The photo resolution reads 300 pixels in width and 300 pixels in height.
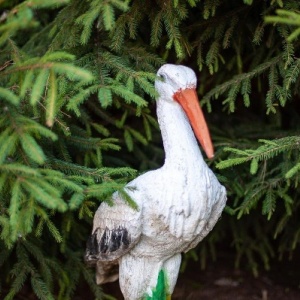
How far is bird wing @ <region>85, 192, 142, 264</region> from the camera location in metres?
1.94

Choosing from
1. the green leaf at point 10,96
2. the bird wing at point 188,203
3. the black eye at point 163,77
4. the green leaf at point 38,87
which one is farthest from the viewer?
the black eye at point 163,77

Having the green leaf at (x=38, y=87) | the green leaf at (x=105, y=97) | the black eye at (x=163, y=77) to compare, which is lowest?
the green leaf at (x=105, y=97)

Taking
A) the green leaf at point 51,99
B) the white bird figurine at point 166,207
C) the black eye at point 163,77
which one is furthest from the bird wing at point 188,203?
the green leaf at point 51,99

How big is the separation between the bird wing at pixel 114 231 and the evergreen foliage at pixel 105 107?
0.18 feet

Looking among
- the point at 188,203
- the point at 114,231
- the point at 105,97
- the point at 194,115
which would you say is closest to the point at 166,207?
the point at 188,203

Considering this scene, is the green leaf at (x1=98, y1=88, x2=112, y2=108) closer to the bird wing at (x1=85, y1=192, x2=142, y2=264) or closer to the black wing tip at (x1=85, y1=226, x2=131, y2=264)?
the bird wing at (x1=85, y1=192, x2=142, y2=264)

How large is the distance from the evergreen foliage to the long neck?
0.09 meters

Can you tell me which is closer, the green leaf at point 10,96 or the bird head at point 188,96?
the green leaf at point 10,96

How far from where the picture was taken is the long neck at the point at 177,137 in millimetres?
1955

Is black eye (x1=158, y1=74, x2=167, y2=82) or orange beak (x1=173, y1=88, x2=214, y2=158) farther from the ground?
black eye (x1=158, y1=74, x2=167, y2=82)

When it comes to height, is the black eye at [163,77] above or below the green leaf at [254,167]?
above

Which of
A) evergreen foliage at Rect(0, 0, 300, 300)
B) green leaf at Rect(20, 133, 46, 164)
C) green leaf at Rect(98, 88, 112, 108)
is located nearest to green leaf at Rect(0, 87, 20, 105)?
evergreen foliage at Rect(0, 0, 300, 300)

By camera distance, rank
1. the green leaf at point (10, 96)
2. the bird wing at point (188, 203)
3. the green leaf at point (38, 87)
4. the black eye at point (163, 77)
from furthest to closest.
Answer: the black eye at point (163, 77), the bird wing at point (188, 203), the green leaf at point (10, 96), the green leaf at point (38, 87)

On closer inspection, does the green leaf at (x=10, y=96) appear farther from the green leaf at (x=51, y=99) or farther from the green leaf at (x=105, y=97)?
the green leaf at (x=105, y=97)
